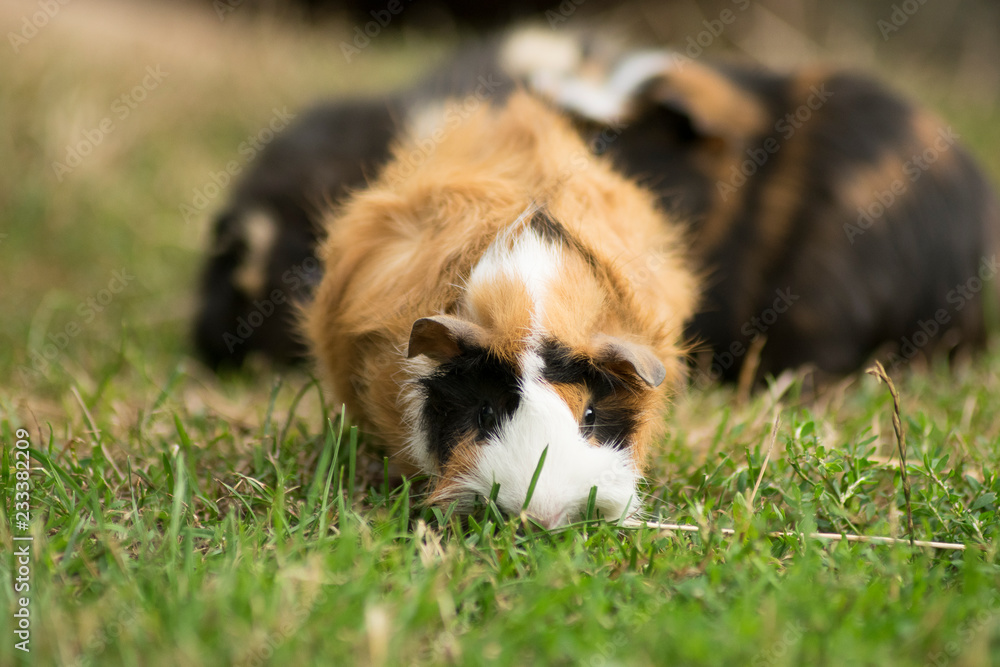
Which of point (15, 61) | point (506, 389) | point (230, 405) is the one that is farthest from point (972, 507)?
point (15, 61)

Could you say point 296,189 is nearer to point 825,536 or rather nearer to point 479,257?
point 479,257

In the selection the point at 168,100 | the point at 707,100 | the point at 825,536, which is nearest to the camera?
the point at 825,536

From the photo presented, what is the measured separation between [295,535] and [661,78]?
2236 millimetres

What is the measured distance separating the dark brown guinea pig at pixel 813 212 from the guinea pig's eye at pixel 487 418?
1.56 m

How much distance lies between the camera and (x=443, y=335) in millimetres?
1684

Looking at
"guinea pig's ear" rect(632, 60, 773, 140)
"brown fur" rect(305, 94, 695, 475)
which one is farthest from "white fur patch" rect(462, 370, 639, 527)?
"guinea pig's ear" rect(632, 60, 773, 140)

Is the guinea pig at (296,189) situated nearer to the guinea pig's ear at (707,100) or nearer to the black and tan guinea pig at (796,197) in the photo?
the black and tan guinea pig at (796,197)

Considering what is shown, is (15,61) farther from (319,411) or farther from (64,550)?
(64,550)

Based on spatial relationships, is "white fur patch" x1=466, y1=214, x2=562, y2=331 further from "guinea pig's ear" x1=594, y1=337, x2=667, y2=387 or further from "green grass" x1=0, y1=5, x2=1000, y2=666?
"green grass" x1=0, y1=5, x2=1000, y2=666

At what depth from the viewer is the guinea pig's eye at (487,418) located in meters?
1.69

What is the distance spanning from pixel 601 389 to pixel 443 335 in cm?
37

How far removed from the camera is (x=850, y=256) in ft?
10.4

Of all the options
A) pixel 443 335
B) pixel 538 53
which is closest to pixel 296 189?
pixel 538 53

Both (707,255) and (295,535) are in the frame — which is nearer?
(295,535)
